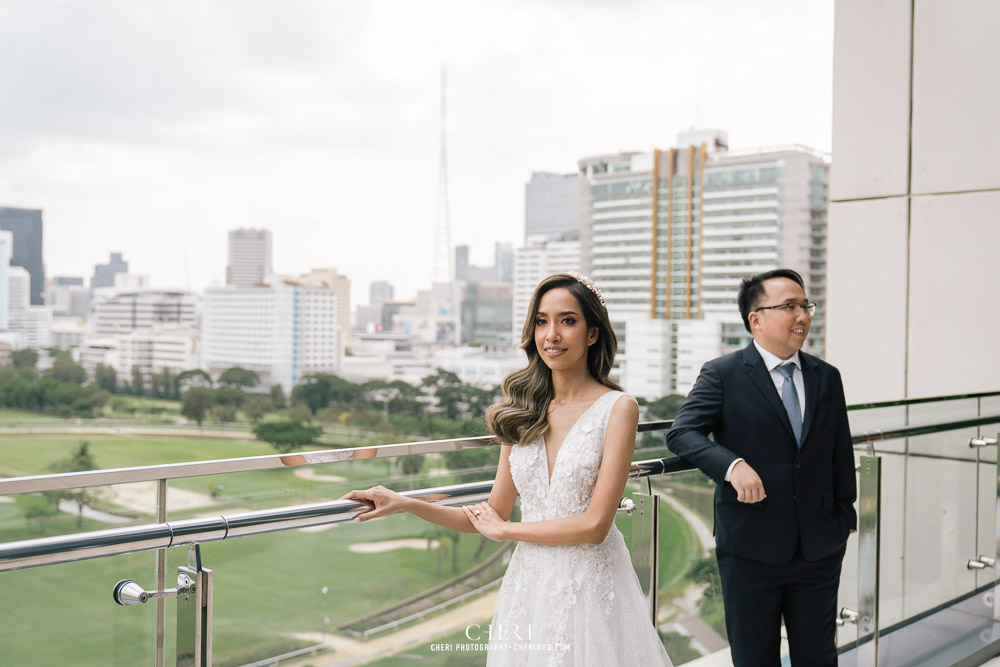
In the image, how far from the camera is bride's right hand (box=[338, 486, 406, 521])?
1.74 m

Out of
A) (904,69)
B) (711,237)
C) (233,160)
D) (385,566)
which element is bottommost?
(385,566)

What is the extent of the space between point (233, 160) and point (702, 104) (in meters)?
33.0

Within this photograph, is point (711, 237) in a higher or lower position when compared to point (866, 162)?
higher

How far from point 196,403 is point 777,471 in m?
53.4

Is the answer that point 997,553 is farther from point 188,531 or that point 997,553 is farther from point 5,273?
point 5,273

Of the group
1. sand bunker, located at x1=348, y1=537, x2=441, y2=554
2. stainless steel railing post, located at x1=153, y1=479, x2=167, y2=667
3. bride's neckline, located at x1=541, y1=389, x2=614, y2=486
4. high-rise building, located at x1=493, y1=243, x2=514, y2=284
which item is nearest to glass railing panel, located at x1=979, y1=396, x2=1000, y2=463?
bride's neckline, located at x1=541, y1=389, x2=614, y2=486

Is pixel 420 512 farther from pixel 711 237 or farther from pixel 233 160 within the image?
pixel 711 237

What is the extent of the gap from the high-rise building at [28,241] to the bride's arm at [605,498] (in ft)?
175

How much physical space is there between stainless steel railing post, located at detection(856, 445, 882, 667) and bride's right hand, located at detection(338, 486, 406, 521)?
1.83 m

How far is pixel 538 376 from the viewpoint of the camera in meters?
1.92

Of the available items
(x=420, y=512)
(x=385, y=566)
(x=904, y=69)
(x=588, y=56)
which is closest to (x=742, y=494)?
(x=420, y=512)

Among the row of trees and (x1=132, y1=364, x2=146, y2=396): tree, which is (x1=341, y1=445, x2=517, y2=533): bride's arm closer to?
the row of trees

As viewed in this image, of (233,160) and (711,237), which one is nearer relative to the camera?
(233,160)

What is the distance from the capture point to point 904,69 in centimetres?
507
